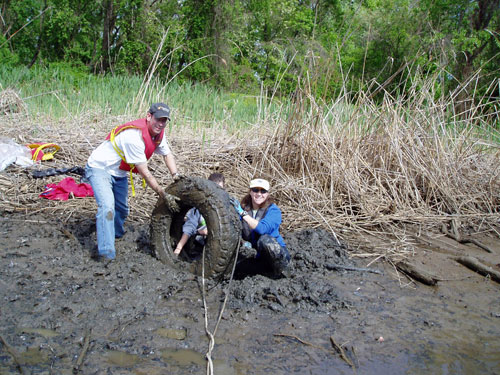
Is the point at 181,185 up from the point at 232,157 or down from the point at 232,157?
up

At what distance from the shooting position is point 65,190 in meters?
5.82

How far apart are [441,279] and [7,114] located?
24.0 ft

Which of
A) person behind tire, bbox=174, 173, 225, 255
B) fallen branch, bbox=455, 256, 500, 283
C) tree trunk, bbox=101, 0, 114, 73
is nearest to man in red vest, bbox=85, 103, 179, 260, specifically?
person behind tire, bbox=174, 173, 225, 255

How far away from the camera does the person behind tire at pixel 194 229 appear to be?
180 inches

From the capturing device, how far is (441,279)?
14.4ft

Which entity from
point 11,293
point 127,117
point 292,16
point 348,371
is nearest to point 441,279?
point 348,371

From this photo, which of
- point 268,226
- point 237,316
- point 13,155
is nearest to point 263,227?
point 268,226

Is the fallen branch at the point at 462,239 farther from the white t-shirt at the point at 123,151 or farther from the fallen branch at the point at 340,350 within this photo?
the white t-shirt at the point at 123,151

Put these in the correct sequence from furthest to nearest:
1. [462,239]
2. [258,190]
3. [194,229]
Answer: [462,239] → [194,229] → [258,190]

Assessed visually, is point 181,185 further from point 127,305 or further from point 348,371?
point 348,371

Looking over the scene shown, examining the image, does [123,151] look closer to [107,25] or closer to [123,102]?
[123,102]

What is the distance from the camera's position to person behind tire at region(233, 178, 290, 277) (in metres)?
4.07

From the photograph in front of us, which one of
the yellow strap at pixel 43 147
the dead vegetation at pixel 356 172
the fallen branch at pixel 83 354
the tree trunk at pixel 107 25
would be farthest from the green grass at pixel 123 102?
the tree trunk at pixel 107 25

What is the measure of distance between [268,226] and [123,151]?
1.49 meters
